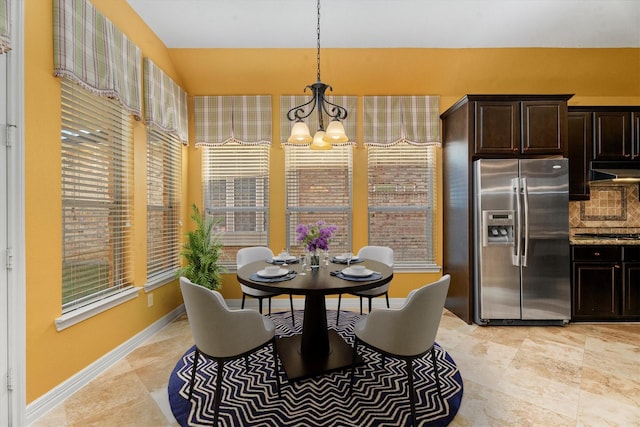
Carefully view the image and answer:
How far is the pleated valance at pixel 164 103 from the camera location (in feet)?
9.36

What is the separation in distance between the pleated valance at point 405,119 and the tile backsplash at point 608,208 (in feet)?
6.73

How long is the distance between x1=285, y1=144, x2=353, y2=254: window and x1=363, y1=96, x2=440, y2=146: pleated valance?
54cm

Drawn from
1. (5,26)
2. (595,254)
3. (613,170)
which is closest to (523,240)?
(595,254)

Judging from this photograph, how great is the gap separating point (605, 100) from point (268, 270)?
478 centimetres

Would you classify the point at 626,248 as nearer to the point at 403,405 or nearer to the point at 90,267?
the point at 403,405

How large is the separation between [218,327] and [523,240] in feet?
10.3

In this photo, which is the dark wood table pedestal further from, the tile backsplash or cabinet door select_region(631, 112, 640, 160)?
cabinet door select_region(631, 112, 640, 160)

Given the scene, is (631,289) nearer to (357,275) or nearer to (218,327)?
(357,275)

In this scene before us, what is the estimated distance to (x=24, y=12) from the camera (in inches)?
68.4

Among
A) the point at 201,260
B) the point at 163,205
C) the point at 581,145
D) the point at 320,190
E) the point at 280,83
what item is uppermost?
the point at 280,83

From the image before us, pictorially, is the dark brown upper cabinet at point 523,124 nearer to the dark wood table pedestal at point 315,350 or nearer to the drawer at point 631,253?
the drawer at point 631,253

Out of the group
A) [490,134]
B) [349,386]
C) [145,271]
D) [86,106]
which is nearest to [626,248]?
[490,134]

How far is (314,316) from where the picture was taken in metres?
2.32

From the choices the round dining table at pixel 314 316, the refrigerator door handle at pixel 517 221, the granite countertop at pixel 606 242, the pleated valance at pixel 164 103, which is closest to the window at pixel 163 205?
the pleated valance at pixel 164 103
